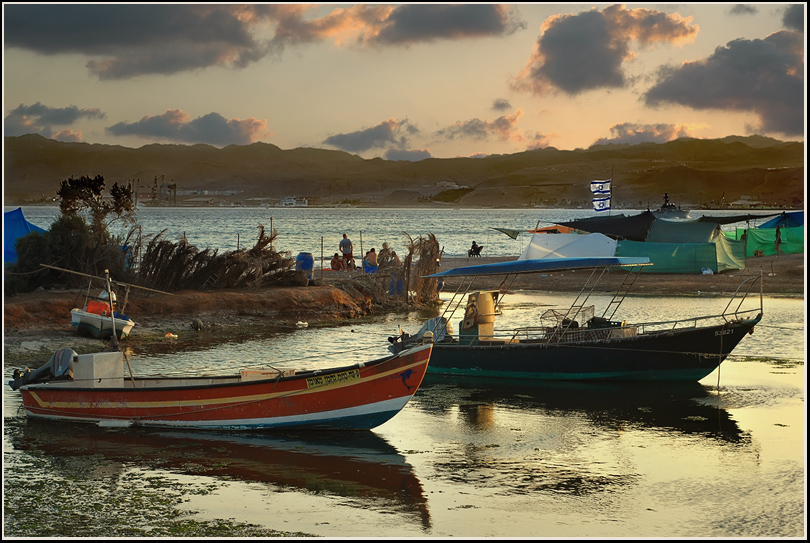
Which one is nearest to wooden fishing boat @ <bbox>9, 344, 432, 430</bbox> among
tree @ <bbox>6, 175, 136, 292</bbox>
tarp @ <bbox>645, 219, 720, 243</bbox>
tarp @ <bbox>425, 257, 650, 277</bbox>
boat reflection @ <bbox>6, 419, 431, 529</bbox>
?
boat reflection @ <bbox>6, 419, 431, 529</bbox>

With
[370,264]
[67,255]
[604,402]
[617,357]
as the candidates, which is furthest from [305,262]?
[604,402]

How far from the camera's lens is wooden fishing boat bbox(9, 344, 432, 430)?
46.4 ft

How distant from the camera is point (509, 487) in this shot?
37.0 ft

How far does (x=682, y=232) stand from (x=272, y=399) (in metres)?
32.3

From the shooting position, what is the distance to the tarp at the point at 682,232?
41.5 metres

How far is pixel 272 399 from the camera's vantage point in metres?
14.2

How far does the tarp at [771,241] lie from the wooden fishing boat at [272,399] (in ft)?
127

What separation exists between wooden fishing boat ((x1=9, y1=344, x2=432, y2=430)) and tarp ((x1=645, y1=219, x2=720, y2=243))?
29867 mm

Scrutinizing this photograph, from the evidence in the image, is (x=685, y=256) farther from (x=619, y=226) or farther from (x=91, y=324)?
(x=91, y=324)

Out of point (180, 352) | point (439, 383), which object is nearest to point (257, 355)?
point (180, 352)

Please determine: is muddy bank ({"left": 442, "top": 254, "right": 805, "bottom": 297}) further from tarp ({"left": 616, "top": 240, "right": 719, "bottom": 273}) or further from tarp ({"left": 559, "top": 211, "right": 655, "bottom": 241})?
tarp ({"left": 559, "top": 211, "right": 655, "bottom": 241})

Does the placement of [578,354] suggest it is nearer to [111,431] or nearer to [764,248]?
[111,431]

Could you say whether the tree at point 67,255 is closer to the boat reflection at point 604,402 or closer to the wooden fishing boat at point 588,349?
the wooden fishing boat at point 588,349

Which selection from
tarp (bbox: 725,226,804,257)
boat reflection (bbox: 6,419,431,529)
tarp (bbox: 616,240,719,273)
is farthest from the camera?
tarp (bbox: 725,226,804,257)
